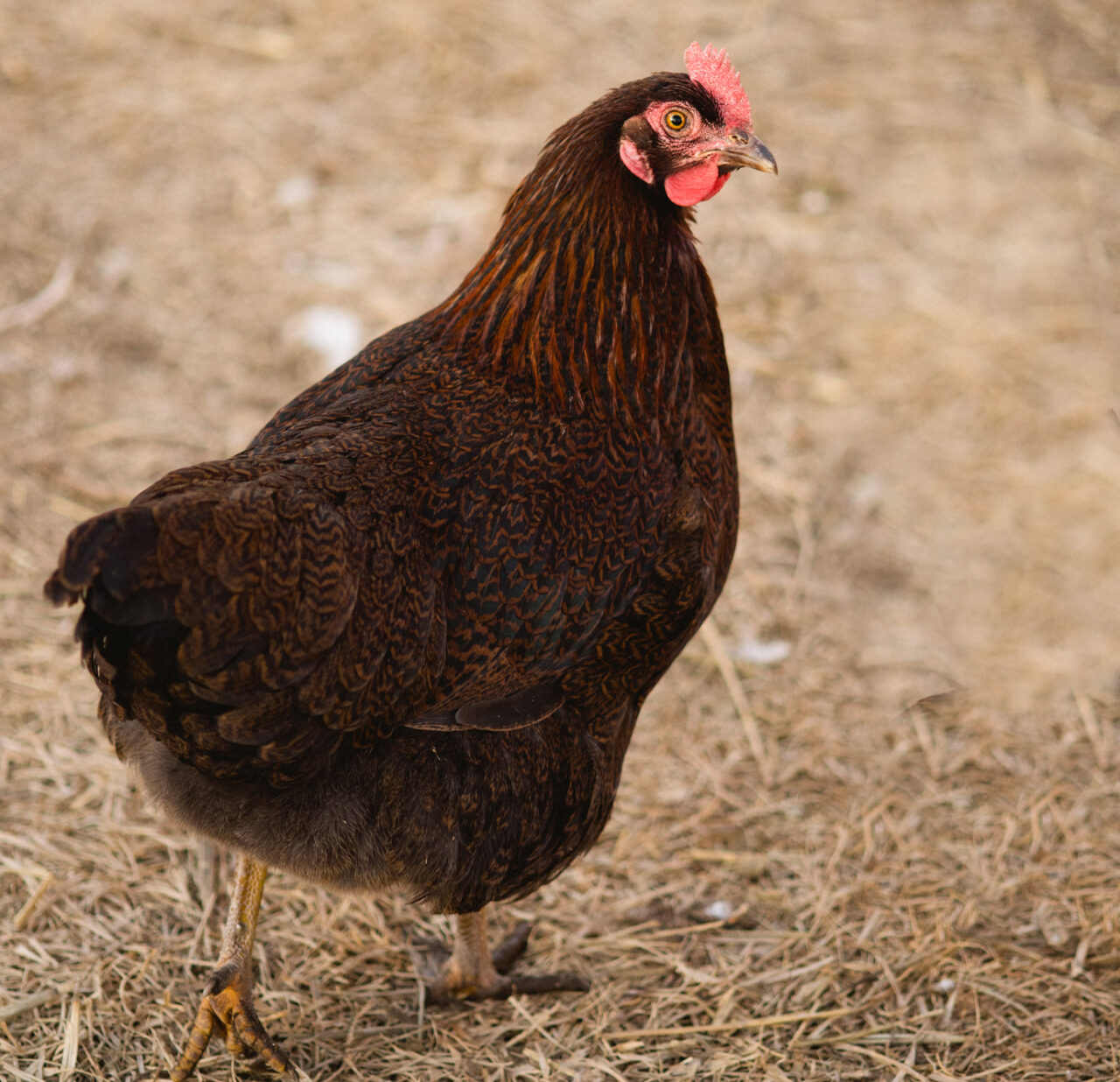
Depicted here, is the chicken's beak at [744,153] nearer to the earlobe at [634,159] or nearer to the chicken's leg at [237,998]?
the earlobe at [634,159]

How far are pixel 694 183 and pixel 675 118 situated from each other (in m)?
0.15

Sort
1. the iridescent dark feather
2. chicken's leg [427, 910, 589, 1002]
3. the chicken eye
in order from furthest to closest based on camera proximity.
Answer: chicken's leg [427, 910, 589, 1002]
the chicken eye
the iridescent dark feather

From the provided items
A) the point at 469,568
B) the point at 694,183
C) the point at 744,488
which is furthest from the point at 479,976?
the point at 744,488

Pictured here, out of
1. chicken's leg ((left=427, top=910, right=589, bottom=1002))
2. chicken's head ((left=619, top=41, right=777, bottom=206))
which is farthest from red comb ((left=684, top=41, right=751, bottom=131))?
chicken's leg ((left=427, top=910, right=589, bottom=1002))

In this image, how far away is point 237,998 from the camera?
2.66 meters

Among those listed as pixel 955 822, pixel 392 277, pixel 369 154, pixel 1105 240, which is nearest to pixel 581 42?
→ pixel 369 154

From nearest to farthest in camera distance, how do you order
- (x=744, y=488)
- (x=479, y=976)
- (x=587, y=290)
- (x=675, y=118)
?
(x=675, y=118)
(x=587, y=290)
(x=479, y=976)
(x=744, y=488)

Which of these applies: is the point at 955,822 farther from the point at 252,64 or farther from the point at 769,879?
the point at 252,64

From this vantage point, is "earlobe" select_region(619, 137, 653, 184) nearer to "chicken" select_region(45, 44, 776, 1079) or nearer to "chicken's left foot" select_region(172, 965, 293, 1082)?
"chicken" select_region(45, 44, 776, 1079)

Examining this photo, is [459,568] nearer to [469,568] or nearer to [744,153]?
[469,568]

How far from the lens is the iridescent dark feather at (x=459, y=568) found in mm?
2021

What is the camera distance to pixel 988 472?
5066mm

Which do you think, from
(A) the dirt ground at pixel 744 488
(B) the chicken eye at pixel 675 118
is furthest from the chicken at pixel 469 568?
(A) the dirt ground at pixel 744 488

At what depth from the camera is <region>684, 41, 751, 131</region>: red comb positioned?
2.60 m
